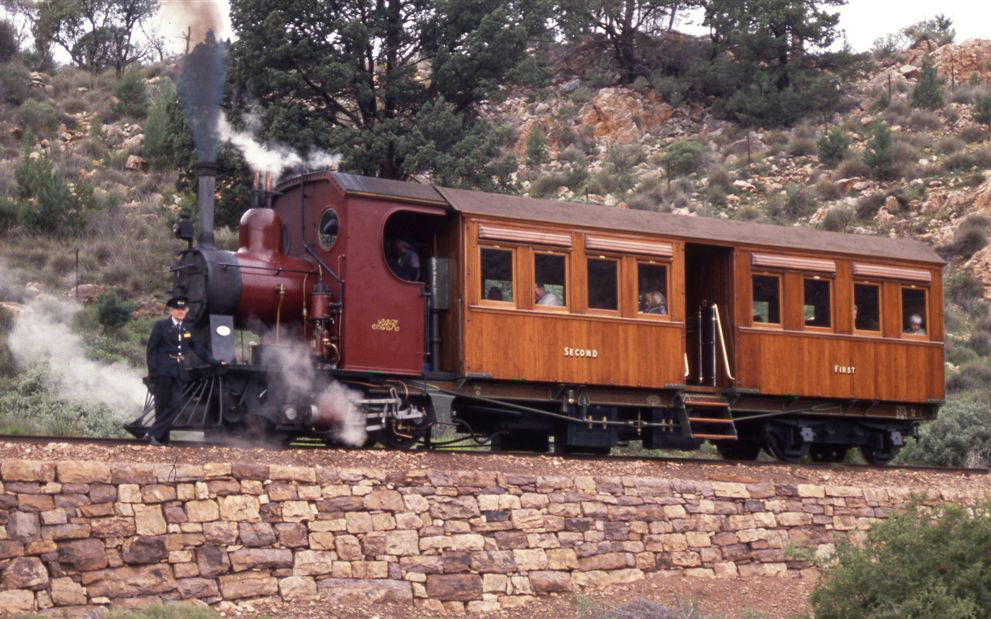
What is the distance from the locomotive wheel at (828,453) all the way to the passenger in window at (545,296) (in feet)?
18.7

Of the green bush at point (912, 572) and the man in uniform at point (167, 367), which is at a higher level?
the man in uniform at point (167, 367)

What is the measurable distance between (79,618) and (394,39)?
1957cm

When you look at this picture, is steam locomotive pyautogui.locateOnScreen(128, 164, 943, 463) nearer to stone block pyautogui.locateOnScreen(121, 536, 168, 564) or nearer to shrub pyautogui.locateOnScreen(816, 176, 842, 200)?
stone block pyautogui.locateOnScreen(121, 536, 168, 564)

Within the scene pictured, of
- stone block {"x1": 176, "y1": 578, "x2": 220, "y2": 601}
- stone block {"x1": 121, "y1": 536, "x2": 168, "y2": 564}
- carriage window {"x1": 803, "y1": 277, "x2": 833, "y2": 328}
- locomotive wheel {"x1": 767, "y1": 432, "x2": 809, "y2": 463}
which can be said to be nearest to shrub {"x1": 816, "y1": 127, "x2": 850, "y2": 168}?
carriage window {"x1": 803, "y1": 277, "x2": 833, "y2": 328}

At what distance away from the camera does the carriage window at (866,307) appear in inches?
695

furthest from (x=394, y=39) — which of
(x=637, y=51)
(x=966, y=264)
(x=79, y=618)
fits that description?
(x=637, y=51)

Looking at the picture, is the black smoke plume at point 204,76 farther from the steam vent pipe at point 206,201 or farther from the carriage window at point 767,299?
the carriage window at point 767,299

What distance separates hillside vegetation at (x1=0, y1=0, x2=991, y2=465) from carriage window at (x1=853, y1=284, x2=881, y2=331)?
409cm

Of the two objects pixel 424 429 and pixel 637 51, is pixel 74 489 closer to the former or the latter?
pixel 424 429

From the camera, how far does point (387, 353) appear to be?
1432 centimetres

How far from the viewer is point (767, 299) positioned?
17125 millimetres

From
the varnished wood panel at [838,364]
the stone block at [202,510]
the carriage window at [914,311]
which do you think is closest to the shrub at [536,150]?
the carriage window at [914,311]

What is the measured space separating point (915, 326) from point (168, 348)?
35.5 feet

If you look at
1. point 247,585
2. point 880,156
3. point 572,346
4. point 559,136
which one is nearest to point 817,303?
point 572,346
